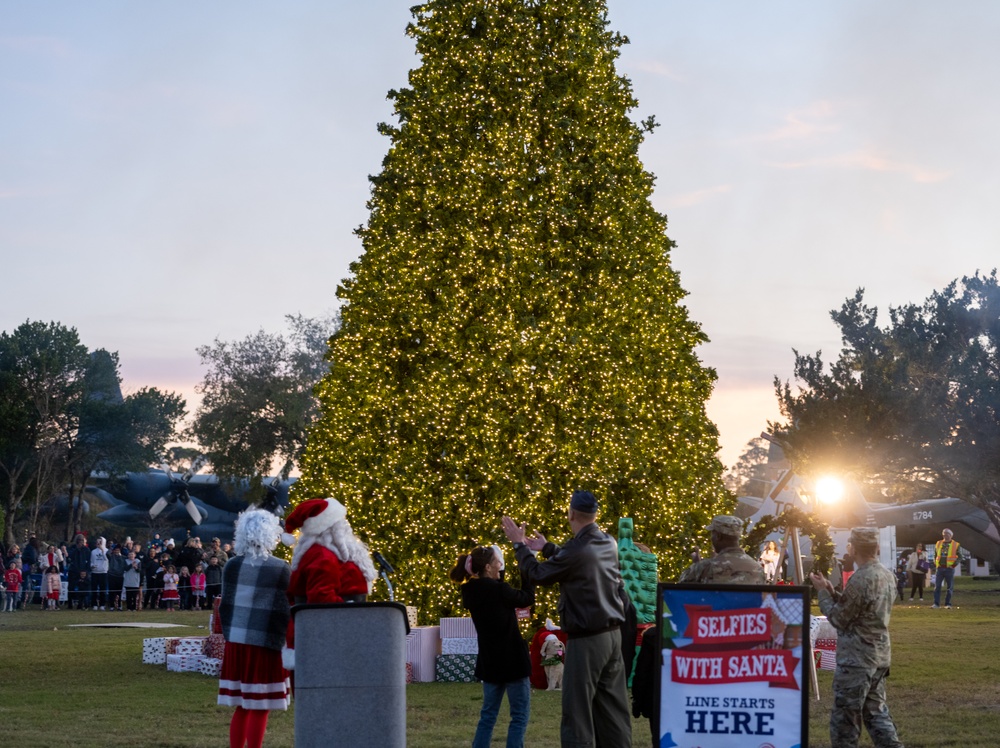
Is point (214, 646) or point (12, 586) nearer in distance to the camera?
point (214, 646)

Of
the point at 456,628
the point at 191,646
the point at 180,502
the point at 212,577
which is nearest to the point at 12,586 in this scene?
the point at 212,577

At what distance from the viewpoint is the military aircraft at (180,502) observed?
67625 mm

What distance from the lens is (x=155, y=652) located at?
20062 mm

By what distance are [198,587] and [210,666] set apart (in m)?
20.0

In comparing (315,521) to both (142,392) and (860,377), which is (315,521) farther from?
(142,392)

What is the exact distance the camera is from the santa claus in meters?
8.80

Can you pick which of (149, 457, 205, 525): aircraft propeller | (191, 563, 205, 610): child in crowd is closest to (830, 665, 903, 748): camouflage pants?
(191, 563, 205, 610): child in crowd

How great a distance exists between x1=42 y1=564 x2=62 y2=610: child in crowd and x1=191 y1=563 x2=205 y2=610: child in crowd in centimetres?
385

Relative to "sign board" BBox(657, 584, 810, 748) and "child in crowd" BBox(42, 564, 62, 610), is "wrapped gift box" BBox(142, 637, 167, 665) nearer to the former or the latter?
"sign board" BBox(657, 584, 810, 748)

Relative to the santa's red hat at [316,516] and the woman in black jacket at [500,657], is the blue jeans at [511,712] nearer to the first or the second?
the woman in black jacket at [500,657]

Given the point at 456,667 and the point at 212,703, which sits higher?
the point at 456,667

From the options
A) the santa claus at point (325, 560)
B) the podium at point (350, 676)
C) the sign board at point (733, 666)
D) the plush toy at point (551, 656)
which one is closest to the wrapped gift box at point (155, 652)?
the plush toy at point (551, 656)

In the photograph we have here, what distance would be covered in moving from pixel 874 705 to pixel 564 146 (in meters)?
11.9

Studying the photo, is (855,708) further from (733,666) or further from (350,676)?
(350,676)
